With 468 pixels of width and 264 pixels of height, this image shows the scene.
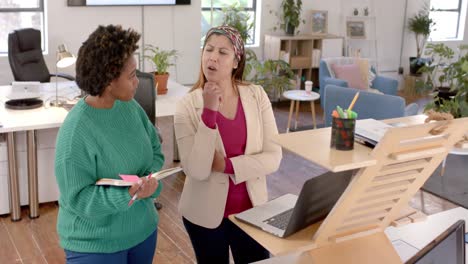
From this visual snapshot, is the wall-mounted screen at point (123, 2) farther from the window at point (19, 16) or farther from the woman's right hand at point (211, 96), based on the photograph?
the woman's right hand at point (211, 96)

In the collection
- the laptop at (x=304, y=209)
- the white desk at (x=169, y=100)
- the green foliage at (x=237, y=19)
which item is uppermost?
the green foliage at (x=237, y=19)

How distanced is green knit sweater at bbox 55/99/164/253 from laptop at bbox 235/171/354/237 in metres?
0.41

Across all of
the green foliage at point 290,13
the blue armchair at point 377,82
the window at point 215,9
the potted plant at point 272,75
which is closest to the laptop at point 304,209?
the blue armchair at point 377,82

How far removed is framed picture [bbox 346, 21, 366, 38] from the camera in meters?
9.25

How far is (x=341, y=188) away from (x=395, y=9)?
8322mm

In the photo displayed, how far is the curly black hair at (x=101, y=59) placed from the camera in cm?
201

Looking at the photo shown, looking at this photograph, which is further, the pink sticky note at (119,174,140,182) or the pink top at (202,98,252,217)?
the pink top at (202,98,252,217)

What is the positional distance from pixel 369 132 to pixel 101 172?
910mm

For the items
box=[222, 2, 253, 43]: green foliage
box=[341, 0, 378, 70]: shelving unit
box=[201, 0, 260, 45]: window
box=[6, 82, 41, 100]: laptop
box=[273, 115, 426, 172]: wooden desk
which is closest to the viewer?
box=[273, 115, 426, 172]: wooden desk

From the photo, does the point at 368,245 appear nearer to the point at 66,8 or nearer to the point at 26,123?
the point at 26,123

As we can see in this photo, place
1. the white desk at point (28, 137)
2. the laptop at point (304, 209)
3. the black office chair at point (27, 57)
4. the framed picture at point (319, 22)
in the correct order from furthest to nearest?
1. the framed picture at point (319, 22)
2. the black office chair at point (27, 57)
3. the white desk at point (28, 137)
4. the laptop at point (304, 209)

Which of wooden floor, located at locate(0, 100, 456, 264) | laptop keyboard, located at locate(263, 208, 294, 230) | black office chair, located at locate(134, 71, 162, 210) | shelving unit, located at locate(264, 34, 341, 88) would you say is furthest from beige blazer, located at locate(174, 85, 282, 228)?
shelving unit, located at locate(264, 34, 341, 88)

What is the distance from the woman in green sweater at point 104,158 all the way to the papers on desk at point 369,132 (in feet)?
2.43

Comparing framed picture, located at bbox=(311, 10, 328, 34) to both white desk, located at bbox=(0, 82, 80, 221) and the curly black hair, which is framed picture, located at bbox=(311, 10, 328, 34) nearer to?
white desk, located at bbox=(0, 82, 80, 221)
